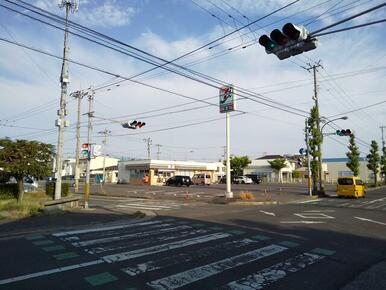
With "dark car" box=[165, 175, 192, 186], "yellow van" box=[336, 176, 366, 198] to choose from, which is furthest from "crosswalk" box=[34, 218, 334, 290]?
"dark car" box=[165, 175, 192, 186]

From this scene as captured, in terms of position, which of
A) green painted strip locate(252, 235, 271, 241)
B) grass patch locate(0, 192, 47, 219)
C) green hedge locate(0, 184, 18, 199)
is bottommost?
green painted strip locate(252, 235, 271, 241)

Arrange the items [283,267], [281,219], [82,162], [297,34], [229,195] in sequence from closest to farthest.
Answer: [283,267]
[297,34]
[281,219]
[229,195]
[82,162]

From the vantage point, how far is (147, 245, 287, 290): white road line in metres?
5.94

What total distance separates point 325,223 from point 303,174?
78.4 meters

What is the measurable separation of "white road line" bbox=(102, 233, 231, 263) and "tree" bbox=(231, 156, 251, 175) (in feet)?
215

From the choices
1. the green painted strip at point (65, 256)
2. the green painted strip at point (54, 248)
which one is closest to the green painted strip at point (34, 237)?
the green painted strip at point (54, 248)

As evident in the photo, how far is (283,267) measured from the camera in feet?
23.1

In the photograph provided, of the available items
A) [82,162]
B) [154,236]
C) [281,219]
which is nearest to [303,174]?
[82,162]

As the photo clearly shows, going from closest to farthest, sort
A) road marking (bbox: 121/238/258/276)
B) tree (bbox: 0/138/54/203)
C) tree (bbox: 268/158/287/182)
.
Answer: road marking (bbox: 121/238/258/276) → tree (bbox: 0/138/54/203) → tree (bbox: 268/158/287/182)

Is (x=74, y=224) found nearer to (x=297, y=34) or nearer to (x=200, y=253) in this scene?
(x=200, y=253)

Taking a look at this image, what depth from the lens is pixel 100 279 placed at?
20.2ft

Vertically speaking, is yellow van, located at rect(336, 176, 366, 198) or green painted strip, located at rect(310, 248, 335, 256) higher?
yellow van, located at rect(336, 176, 366, 198)

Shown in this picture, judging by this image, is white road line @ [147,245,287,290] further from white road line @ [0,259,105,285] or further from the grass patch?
the grass patch

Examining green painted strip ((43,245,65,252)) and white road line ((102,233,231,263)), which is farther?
green painted strip ((43,245,65,252))
